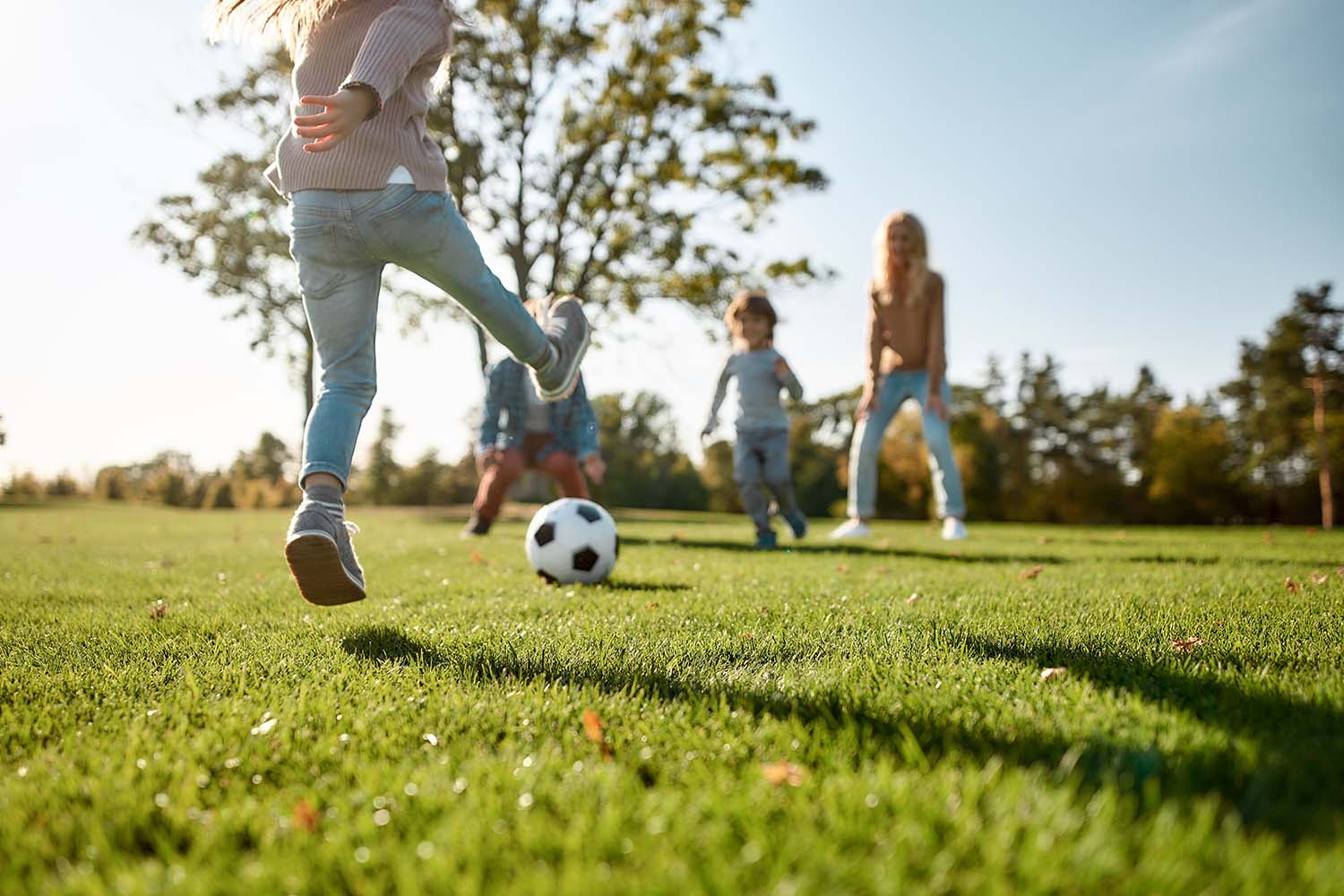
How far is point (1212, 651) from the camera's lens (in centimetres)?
240

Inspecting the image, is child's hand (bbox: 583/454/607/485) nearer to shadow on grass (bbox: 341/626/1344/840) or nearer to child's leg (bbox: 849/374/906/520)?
child's leg (bbox: 849/374/906/520)

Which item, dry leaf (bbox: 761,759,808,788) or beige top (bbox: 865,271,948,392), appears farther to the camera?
beige top (bbox: 865,271,948,392)

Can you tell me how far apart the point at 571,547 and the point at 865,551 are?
10.4ft

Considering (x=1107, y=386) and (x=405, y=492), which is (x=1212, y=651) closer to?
(x=405, y=492)

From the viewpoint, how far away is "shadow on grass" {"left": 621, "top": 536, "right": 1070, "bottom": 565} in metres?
6.16

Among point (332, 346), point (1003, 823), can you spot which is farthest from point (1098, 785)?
point (332, 346)

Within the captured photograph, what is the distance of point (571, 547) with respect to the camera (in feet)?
15.4

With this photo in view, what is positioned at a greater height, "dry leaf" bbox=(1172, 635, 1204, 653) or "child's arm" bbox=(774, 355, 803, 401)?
"child's arm" bbox=(774, 355, 803, 401)

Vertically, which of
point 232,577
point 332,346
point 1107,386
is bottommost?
point 232,577

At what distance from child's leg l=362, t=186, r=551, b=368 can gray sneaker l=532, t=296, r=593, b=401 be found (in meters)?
0.36

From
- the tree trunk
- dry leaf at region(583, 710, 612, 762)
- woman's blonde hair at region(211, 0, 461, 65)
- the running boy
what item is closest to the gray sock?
dry leaf at region(583, 710, 612, 762)

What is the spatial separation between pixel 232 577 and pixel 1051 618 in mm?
4611

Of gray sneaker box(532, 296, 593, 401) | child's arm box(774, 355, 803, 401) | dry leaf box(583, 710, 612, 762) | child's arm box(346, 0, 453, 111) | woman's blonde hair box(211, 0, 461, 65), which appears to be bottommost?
dry leaf box(583, 710, 612, 762)

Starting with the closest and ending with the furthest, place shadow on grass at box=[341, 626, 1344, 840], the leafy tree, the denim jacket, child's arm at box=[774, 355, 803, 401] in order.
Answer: shadow on grass at box=[341, 626, 1344, 840] < child's arm at box=[774, 355, 803, 401] < the denim jacket < the leafy tree
